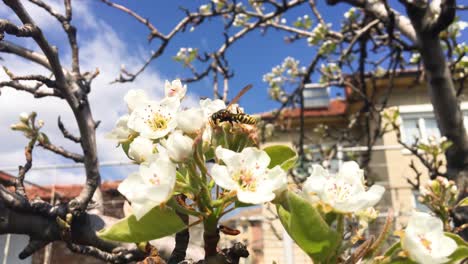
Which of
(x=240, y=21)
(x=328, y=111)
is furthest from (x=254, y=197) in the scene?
(x=328, y=111)

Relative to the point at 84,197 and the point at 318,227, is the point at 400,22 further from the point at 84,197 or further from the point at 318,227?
the point at 318,227

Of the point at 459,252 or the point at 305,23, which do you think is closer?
the point at 459,252

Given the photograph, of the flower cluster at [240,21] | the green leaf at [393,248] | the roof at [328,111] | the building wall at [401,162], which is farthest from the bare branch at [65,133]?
the roof at [328,111]

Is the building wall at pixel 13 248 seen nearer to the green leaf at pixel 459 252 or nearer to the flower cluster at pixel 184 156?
the flower cluster at pixel 184 156

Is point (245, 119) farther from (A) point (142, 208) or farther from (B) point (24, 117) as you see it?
(B) point (24, 117)

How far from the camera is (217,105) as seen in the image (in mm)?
820

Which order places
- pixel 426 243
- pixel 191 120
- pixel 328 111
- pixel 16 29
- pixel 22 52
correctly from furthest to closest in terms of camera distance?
1. pixel 328 111
2. pixel 22 52
3. pixel 16 29
4. pixel 191 120
5. pixel 426 243

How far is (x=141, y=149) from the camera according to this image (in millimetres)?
692

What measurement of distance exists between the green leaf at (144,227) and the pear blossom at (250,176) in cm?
9

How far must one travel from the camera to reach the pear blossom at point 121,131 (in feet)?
2.54

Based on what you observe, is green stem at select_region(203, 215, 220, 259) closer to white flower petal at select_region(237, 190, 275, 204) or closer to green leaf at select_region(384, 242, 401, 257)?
white flower petal at select_region(237, 190, 275, 204)

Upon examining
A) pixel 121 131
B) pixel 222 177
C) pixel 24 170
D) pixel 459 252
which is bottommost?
pixel 459 252

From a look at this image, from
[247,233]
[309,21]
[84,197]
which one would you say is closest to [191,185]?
[84,197]

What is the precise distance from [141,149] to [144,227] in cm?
14
